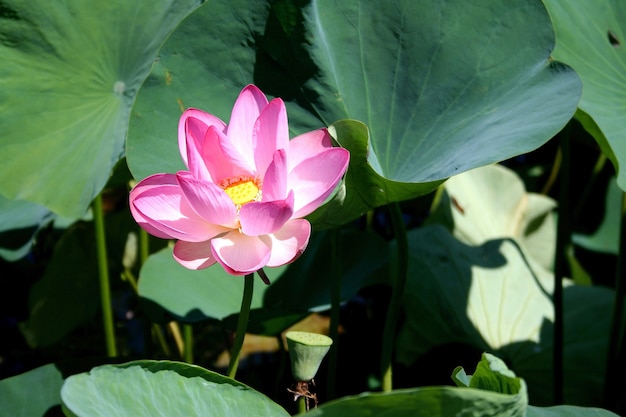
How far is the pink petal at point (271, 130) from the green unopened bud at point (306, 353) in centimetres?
19

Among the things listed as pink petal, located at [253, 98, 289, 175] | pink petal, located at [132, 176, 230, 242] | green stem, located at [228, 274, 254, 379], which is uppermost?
pink petal, located at [253, 98, 289, 175]

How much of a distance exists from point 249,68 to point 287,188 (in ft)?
1.25

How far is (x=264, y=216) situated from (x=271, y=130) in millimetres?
115

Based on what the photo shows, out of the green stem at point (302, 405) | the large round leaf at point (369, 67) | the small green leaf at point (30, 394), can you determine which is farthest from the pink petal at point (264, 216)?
the small green leaf at point (30, 394)

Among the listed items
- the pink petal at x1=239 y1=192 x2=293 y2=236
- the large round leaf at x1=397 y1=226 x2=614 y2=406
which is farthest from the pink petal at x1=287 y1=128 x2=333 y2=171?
the large round leaf at x1=397 y1=226 x2=614 y2=406

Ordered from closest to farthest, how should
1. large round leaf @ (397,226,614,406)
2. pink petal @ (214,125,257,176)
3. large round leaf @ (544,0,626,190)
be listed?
pink petal @ (214,125,257,176)
large round leaf @ (544,0,626,190)
large round leaf @ (397,226,614,406)

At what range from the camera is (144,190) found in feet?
2.50

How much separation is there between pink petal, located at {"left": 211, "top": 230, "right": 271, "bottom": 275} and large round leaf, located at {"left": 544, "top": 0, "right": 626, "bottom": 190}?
601 mm

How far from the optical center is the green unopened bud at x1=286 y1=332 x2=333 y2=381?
771 millimetres

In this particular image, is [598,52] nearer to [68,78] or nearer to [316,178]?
[316,178]

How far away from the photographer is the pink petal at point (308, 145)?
0.83 m

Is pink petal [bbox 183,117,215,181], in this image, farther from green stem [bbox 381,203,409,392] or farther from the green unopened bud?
green stem [bbox 381,203,409,392]

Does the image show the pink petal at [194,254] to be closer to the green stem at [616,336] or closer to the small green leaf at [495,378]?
the small green leaf at [495,378]

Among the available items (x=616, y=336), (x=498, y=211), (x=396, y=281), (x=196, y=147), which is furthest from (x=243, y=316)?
(x=498, y=211)
